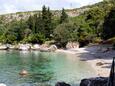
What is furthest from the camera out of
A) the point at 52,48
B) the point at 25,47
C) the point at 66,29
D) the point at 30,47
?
the point at 30,47

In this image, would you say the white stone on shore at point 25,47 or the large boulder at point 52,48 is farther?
the white stone on shore at point 25,47

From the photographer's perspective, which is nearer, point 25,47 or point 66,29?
point 66,29

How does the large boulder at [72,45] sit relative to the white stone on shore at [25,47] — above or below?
above

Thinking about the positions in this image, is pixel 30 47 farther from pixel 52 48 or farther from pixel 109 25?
pixel 109 25

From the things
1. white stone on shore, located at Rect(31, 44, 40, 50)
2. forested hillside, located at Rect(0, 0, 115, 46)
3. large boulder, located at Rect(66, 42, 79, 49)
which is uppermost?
forested hillside, located at Rect(0, 0, 115, 46)

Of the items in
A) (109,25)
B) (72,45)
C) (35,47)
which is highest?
(109,25)

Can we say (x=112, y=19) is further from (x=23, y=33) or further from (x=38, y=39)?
(x=23, y=33)

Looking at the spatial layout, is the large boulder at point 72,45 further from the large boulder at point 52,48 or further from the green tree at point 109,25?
the green tree at point 109,25

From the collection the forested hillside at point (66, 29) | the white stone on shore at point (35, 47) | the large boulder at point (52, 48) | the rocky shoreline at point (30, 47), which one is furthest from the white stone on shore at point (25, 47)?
the large boulder at point (52, 48)

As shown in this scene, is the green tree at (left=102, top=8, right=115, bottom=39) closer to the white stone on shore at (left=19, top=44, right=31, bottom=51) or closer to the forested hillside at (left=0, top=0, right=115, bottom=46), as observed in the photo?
the forested hillside at (left=0, top=0, right=115, bottom=46)

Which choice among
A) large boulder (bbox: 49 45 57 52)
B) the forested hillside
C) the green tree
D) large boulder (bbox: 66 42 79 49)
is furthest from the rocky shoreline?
the green tree

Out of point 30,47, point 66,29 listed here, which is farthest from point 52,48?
point 30,47

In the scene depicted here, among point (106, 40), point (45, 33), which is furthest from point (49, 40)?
point (106, 40)

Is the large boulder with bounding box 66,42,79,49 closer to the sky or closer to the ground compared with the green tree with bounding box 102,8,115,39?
closer to the ground
